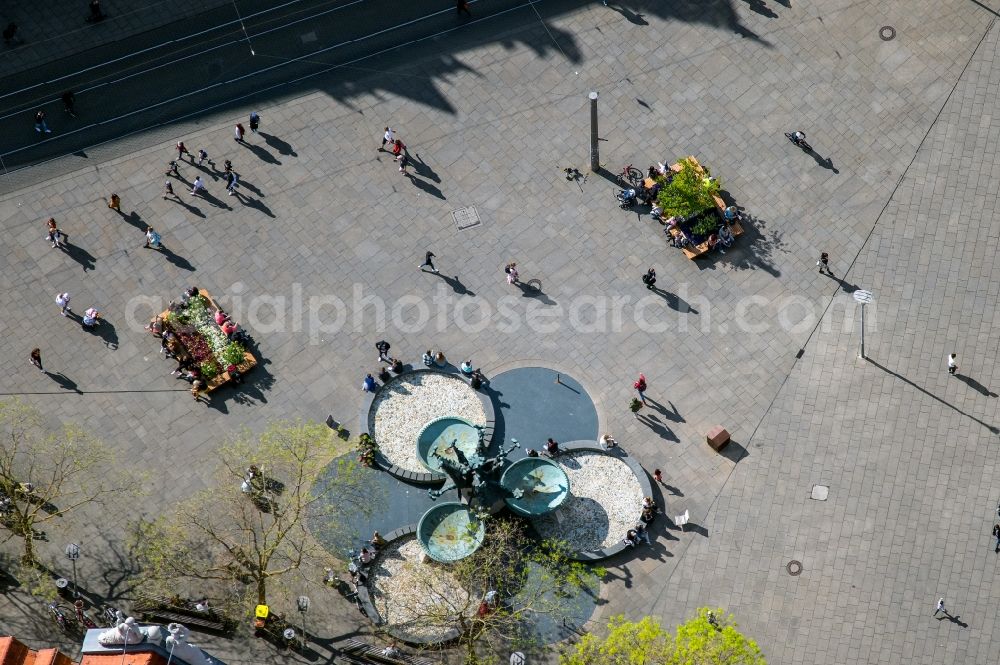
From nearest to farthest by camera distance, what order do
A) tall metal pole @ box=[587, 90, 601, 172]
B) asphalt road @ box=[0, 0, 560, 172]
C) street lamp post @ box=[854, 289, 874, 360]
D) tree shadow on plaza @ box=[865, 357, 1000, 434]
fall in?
street lamp post @ box=[854, 289, 874, 360], tree shadow on plaza @ box=[865, 357, 1000, 434], tall metal pole @ box=[587, 90, 601, 172], asphalt road @ box=[0, 0, 560, 172]

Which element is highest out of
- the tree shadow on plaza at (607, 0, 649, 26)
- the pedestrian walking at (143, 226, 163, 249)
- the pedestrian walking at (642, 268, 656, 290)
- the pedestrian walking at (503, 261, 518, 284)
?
the tree shadow on plaza at (607, 0, 649, 26)

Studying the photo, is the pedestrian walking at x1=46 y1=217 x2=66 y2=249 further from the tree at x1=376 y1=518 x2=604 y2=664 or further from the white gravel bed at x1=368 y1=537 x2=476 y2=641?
the tree at x1=376 y1=518 x2=604 y2=664

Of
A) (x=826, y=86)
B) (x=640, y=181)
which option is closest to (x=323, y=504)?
(x=640, y=181)

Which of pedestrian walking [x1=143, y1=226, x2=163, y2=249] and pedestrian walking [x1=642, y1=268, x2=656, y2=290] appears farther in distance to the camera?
pedestrian walking [x1=143, y1=226, x2=163, y2=249]

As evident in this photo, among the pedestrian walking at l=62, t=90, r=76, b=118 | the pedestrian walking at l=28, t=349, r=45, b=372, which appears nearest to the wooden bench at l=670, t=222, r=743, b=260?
the pedestrian walking at l=28, t=349, r=45, b=372

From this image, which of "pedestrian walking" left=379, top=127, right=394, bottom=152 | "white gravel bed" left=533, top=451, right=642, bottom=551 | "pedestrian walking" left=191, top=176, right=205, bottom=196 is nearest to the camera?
"white gravel bed" left=533, top=451, right=642, bottom=551

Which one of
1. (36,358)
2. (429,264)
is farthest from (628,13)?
(36,358)

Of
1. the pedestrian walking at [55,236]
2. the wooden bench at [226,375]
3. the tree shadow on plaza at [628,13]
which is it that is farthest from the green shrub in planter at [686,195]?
the pedestrian walking at [55,236]
